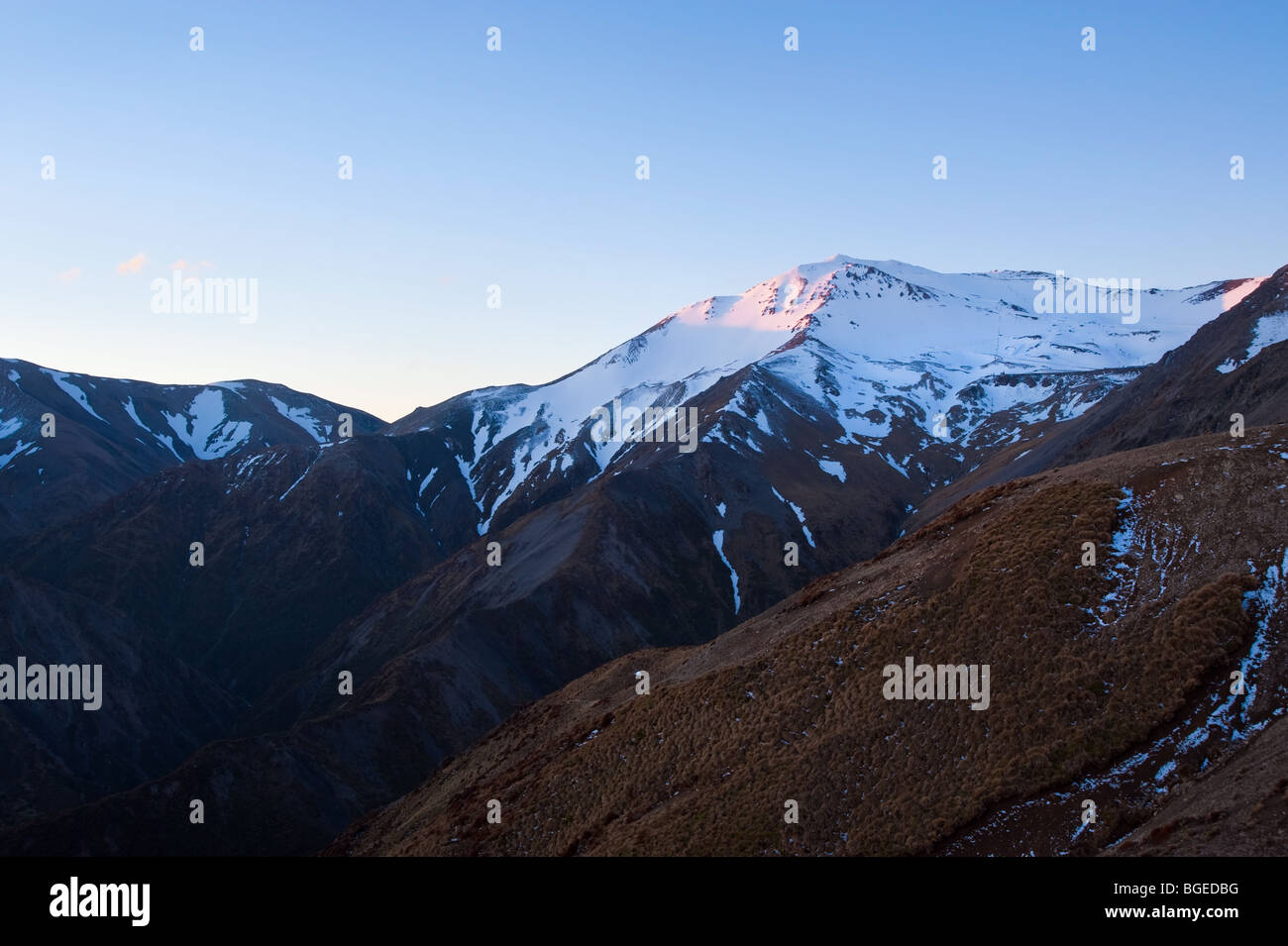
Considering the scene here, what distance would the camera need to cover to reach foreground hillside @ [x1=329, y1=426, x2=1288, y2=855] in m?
29.3

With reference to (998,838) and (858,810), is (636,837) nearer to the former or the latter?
(858,810)

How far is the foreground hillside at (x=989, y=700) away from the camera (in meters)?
29.3

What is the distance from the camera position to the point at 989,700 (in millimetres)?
33719

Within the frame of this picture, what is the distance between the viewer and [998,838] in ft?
93.4
